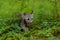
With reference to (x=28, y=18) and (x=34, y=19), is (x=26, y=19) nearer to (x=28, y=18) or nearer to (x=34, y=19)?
(x=28, y=18)

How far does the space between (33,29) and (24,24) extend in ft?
1.64

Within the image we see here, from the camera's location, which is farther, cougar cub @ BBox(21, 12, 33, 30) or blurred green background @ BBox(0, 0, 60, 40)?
cougar cub @ BBox(21, 12, 33, 30)

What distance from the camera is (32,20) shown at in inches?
348

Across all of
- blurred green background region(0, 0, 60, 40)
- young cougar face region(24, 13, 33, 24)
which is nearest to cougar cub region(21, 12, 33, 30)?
young cougar face region(24, 13, 33, 24)

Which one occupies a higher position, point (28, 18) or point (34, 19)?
point (28, 18)

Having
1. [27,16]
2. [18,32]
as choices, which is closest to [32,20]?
[27,16]

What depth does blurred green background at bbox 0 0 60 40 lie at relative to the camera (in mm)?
7723

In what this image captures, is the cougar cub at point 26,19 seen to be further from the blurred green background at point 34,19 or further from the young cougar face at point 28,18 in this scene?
the blurred green background at point 34,19

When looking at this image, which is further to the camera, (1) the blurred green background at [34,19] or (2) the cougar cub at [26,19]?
(2) the cougar cub at [26,19]

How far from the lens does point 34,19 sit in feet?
30.6

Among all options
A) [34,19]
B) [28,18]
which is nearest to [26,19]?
[28,18]

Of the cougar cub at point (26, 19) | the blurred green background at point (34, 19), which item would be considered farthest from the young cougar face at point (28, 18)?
the blurred green background at point (34, 19)

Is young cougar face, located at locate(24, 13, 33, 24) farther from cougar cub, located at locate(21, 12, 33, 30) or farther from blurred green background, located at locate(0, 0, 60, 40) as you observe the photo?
blurred green background, located at locate(0, 0, 60, 40)

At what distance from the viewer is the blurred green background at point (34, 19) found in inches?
304
